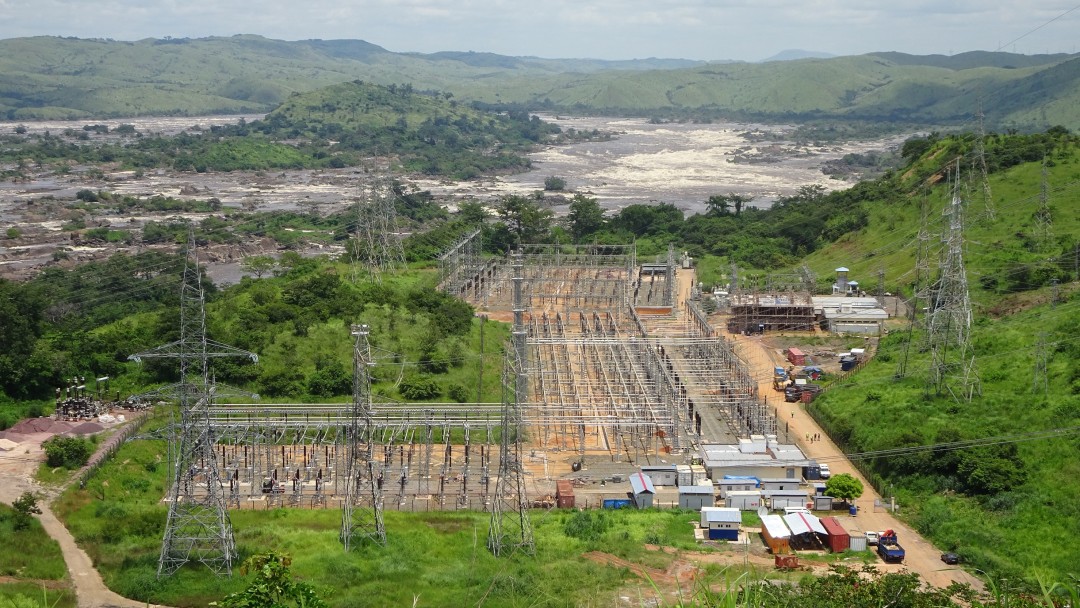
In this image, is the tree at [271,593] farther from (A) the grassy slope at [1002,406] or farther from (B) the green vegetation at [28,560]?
(A) the grassy slope at [1002,406]

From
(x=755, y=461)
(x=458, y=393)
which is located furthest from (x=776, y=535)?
(x=458, y=393)

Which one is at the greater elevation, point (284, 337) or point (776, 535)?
point (284, 337)

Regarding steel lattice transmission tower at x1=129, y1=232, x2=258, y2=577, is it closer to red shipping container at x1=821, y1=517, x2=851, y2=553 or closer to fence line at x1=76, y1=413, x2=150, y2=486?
fence line at x1=76, y1=413, x2=150, y2=486

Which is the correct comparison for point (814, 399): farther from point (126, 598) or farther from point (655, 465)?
point (126, 598)

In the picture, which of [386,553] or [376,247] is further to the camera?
[376,247]

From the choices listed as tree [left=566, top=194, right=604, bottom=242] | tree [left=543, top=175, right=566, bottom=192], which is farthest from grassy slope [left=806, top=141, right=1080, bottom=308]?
tree [left=543, top=175, right=566, bottom=192]

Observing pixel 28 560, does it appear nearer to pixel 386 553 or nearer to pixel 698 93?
pixel 386 553
